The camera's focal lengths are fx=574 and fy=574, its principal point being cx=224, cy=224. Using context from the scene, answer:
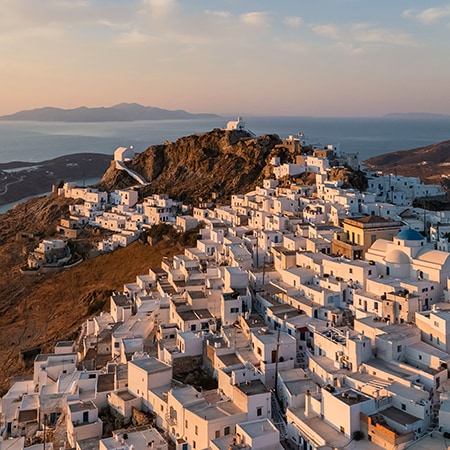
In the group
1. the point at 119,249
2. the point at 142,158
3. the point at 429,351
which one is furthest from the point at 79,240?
the point at 429,351

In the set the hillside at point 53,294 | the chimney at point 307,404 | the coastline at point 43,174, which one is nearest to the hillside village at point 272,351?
the chimney at point 307,404

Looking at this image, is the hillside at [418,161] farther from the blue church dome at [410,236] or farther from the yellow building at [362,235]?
the blue church dome at [410,236]

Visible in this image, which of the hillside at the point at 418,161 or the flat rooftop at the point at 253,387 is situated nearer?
the flat rooftop at the point at 253,387

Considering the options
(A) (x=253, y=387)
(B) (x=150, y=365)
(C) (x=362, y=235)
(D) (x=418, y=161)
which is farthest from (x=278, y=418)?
(D) (x=418, y=161)

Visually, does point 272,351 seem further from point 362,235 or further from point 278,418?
point 362,235

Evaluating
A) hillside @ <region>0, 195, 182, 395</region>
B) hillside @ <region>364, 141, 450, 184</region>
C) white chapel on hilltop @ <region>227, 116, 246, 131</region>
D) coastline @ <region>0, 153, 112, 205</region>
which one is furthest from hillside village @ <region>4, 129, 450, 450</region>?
coastline @ <region>0, 153, 112, 205</region>

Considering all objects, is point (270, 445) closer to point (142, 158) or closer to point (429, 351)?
point (429, 351)
